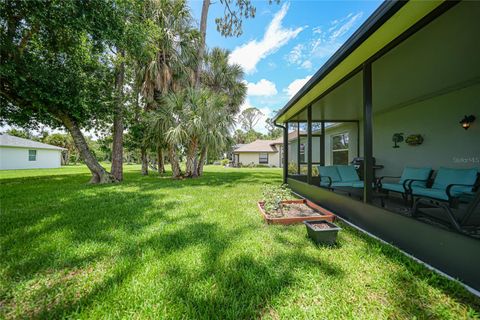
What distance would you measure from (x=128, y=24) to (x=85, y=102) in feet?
11.5

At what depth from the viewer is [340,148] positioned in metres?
10.4

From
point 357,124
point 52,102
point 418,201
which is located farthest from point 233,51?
A: point 418,201

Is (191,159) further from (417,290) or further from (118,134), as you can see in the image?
(417,290)

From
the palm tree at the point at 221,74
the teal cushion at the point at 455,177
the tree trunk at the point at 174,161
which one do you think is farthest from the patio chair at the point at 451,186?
the palm tree at the point at 221,74

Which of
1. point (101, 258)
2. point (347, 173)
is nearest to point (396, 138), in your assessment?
point (347, 173)

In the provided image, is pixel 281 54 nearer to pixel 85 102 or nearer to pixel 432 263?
pixel 85 102

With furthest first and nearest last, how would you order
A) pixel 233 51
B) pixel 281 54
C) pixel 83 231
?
pixel 233 51, pixel 281 54, pixel 83 231

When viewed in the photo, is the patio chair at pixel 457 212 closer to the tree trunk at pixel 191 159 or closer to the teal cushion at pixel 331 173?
the teal cushion at pixel 331 173

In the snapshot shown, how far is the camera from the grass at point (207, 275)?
5.33 feet

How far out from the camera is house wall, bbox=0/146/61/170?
1742cm

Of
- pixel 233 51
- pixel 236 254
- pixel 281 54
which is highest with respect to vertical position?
pixel 233 51

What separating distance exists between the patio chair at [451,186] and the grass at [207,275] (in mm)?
1937

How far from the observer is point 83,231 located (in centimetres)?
324

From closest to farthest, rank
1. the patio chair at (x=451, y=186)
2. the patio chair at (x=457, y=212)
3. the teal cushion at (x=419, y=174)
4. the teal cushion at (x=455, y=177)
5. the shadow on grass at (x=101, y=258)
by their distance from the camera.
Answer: the shadow on grass at (x=101, y=258), the patio chair at (x=457, y=212), the patio chair at (x=451, y=186), the teal cushion at (x=455, y=177), the teal cushion at (x=419, y=174)
